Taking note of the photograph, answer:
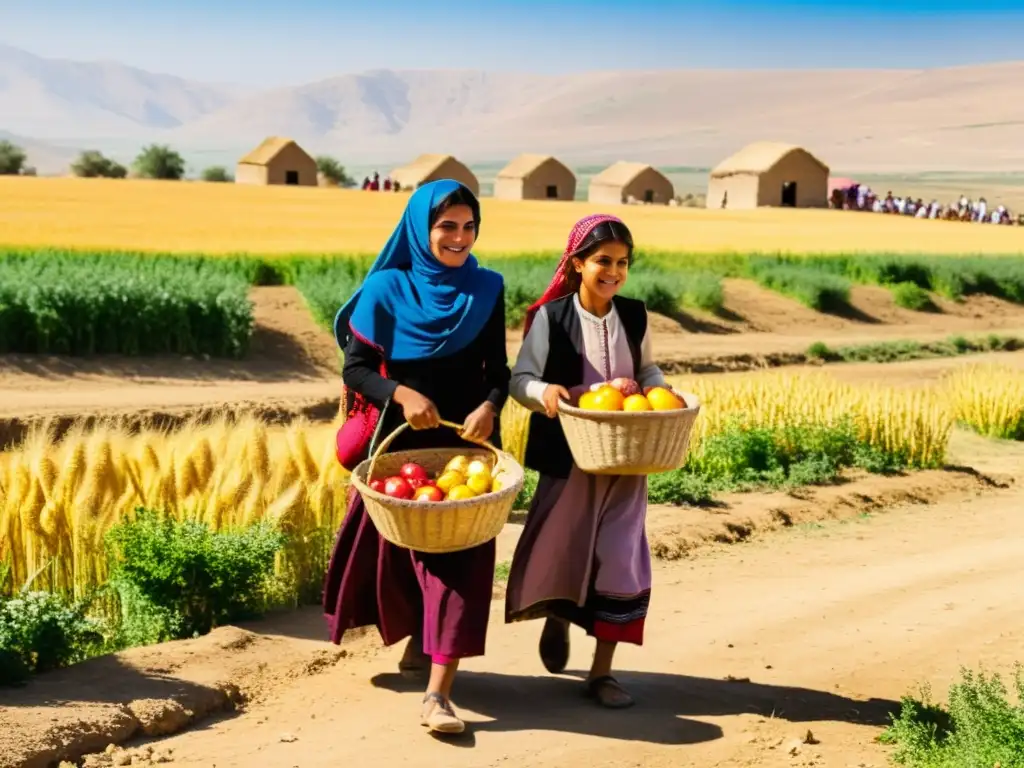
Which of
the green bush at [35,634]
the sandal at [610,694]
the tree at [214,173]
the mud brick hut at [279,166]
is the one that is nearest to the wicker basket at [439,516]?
the sandal at [610,694]

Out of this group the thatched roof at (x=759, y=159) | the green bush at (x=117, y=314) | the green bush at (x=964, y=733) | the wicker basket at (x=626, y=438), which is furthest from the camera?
the thatched roof at (x=759, y=159)

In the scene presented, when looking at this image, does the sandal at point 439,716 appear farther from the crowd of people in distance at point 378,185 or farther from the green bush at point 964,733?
the crowd of people in distance at point 378,185

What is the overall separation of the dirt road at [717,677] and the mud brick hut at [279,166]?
192ft

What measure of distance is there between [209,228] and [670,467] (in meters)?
31.6

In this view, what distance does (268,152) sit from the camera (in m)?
65.1

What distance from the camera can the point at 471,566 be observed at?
4.90m

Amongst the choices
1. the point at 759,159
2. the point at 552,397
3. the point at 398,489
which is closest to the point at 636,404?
the point at 552,397

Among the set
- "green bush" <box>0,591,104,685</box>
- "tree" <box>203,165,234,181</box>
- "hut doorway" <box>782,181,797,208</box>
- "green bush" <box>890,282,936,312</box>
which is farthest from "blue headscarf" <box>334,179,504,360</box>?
"tree" <box>203,165,234,181</box>

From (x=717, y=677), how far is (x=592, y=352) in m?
1.47

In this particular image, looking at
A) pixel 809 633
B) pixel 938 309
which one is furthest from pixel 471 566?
pixel 938 309

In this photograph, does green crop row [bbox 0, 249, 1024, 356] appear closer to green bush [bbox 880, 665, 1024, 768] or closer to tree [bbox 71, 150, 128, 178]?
green bush [bbox 880, 665, 1024, 768]

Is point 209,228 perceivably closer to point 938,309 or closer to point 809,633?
point 938,309

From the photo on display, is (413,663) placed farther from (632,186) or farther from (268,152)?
(268,152)

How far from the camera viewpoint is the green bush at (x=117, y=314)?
15500mm
